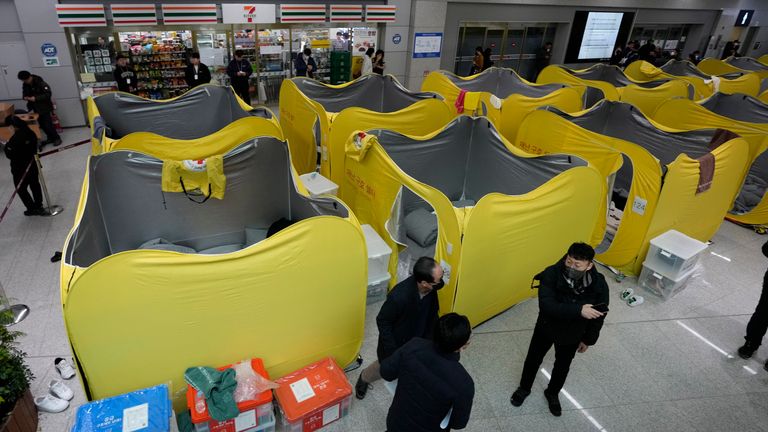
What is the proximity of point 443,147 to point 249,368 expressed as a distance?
2958 millimetres

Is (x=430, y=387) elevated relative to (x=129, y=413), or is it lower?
elevated

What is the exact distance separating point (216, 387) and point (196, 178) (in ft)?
6.19

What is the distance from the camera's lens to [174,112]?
5.84m

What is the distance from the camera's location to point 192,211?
3.88 meters

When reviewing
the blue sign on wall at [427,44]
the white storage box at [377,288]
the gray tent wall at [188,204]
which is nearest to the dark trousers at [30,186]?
the gray tent wall at [188,204]

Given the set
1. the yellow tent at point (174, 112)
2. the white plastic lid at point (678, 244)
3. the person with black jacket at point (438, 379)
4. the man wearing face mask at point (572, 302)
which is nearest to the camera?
the person with black jacket at point (438, 379)

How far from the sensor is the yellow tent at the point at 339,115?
16.5ft

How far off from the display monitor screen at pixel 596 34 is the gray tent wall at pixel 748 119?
6.34 meters

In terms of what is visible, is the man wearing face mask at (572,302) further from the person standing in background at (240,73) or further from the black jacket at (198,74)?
the person standing in background at (240,73)

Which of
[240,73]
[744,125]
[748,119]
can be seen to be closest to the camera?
[744,125]

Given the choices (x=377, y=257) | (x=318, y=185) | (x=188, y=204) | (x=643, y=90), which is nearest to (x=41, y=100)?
(x=188, y=204)

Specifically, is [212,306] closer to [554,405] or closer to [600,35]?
Answer: [554,405]

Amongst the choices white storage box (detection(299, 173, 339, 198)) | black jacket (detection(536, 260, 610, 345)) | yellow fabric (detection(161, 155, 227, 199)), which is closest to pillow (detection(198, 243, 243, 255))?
yellow fabric (detection(161, 155, 227, 199))

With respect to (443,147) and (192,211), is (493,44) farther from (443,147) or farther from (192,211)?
(192,211)
